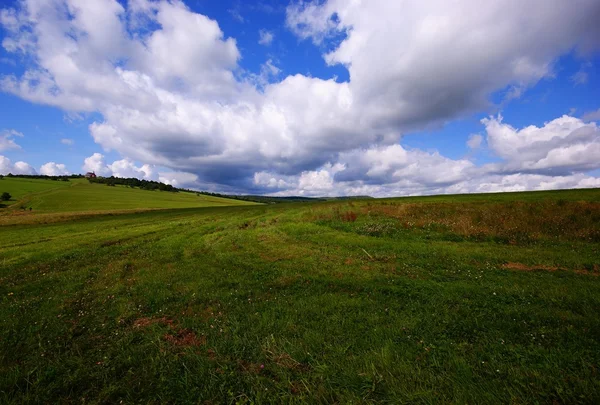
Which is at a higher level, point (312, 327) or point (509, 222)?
point (509, 222)

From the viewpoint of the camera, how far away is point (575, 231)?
19.5 metres

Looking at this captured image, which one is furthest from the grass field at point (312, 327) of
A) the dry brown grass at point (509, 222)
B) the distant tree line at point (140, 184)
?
the distant tree line at point (140, 184)

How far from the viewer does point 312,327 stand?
774 cm

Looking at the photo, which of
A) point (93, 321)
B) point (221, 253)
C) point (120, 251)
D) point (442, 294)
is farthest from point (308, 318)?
point (120, 251)

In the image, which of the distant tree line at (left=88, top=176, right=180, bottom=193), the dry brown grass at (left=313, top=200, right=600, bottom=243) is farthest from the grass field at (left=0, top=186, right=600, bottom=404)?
the distant tree line at (left=88, top=176, right=180, bottom=193)

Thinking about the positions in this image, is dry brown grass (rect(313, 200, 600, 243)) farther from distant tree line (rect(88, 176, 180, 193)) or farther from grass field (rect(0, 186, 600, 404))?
distant tree line (rect(88, 176, 180, 193))

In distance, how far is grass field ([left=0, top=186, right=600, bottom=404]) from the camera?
5.30 metres

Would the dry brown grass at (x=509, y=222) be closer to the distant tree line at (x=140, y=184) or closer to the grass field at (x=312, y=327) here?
the grass field at (x=312, y=327)

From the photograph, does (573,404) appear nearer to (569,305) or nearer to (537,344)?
(537,344)

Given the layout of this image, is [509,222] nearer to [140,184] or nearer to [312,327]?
[312,327]

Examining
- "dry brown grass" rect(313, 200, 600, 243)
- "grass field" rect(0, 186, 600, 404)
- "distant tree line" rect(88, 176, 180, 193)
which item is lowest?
"grass field" rect(0, 186, 600, 404)

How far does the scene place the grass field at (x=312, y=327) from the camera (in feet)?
17.4

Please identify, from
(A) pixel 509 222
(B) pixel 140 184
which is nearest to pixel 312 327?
(A) pixel 509 222

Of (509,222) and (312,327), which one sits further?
(509,222)
